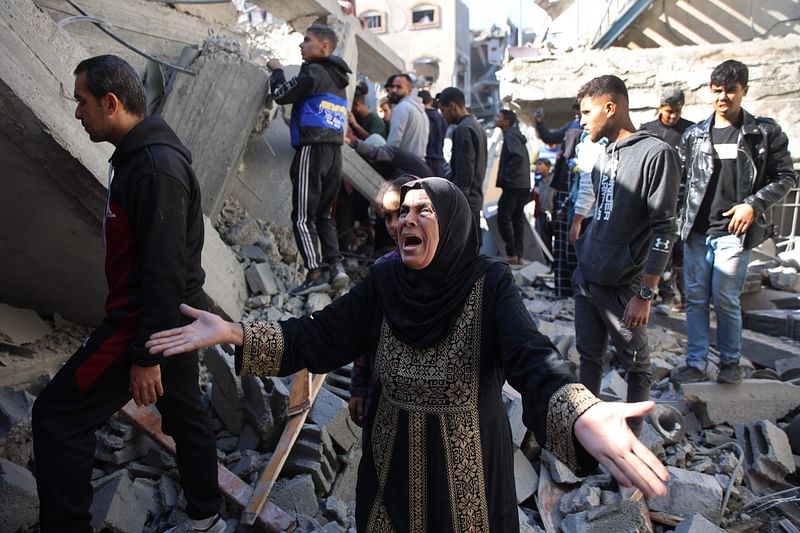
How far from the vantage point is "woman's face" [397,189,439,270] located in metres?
1.76

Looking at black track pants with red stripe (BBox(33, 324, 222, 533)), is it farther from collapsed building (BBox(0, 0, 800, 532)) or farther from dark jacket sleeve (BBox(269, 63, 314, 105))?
dark jacket sleeve (BBox(269, 63, 314, 105))

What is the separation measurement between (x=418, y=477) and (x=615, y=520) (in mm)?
1466

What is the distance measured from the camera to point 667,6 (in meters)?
9.86

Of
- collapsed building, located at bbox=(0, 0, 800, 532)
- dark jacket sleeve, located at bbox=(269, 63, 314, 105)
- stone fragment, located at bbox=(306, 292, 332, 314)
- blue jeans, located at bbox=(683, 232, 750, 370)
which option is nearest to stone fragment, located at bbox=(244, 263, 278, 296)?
collapsed building, located at bbox=(0, 0, 800, 532)

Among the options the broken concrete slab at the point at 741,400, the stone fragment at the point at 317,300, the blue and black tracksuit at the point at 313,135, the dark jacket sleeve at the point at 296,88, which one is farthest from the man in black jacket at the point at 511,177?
the broken concrete slab at the point at 741,400

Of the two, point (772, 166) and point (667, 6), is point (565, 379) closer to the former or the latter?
point (772, 166)

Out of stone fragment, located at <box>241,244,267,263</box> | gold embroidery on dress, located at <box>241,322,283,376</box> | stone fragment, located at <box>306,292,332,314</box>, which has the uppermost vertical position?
gold embroidery on dress, located at <box>241,322,283,376</box>

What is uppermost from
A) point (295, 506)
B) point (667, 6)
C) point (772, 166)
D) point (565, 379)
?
point (667, 6)

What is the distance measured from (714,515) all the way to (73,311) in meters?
4.27

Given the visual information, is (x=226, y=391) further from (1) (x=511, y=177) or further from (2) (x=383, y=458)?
(1) (x=511, y=177)

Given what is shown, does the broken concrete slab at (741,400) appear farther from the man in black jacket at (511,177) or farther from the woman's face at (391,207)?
the man in black jacket at (511,177)

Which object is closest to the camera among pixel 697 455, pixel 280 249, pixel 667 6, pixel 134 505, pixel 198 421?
pixel 198 421

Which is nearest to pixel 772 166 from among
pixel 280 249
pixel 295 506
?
pixel 295 506

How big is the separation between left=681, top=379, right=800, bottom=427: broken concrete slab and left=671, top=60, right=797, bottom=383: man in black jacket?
9 cm
